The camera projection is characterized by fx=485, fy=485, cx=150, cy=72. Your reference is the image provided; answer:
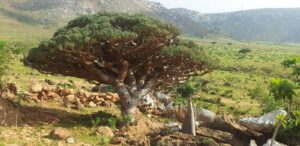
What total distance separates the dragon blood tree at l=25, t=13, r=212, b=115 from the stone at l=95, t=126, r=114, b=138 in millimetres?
2489

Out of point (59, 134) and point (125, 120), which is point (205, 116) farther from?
point (59, 134)

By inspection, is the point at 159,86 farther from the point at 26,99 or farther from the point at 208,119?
the point at 26,99

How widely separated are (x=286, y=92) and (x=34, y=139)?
→ 996cm

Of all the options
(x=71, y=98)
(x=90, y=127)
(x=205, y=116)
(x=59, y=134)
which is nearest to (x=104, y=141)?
(x=59, y=134)

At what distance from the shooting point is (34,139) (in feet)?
63.5

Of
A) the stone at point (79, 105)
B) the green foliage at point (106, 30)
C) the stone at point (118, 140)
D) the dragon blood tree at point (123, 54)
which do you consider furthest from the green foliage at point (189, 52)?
the stone at point (79, 105)

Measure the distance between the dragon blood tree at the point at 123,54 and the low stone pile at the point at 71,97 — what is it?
3.80 metres

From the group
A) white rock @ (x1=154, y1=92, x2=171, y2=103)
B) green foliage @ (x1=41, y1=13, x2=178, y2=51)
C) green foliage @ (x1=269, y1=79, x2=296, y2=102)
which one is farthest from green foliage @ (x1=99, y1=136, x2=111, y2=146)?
white rock @ (x1=154, y1=92, x2=171, y2=103)

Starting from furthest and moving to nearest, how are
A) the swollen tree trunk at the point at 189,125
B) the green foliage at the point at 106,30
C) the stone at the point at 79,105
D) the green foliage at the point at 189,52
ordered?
the stone at the point at 79,105
the green foliage at the point at 189,52
the swollen tree trunk at the point at 189,125
the green foliage at the point at 106,30

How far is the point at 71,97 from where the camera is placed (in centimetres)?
2930

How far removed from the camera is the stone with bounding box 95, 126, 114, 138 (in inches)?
844

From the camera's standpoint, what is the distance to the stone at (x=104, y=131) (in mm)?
21444

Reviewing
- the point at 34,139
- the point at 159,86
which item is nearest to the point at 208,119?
the point at 159,86

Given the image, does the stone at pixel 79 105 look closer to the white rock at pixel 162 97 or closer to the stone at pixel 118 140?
the white rock at pixel 162 97
